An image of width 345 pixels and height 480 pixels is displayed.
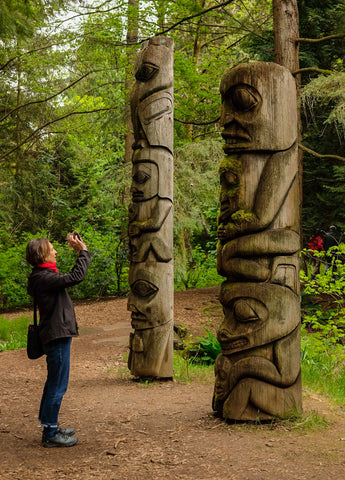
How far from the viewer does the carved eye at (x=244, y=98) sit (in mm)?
4434

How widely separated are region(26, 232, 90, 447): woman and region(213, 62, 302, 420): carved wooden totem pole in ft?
4.25

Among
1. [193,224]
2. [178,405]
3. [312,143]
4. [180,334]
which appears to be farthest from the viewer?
[312,143]

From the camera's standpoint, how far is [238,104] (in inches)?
178

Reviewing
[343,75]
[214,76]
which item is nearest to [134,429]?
[343,75]

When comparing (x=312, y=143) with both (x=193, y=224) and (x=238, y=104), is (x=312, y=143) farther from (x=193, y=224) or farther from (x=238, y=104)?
(x=238, y=104)

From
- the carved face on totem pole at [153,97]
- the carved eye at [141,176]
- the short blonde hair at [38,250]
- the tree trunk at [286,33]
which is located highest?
the tree trunk at [286,33]

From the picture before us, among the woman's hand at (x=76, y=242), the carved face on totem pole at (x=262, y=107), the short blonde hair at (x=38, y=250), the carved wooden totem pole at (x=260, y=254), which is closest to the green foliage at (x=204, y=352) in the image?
the carved wooden totem pole at (x=260, y=254)

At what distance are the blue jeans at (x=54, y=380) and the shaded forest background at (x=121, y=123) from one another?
8.70 meters

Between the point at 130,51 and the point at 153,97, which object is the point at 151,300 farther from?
the point at 130,51

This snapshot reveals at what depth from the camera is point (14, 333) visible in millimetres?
11055

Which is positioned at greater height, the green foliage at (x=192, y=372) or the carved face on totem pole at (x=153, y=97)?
the carved face on totem pole at (x=153, y=97)

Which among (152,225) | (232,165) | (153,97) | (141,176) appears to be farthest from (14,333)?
(232,165)

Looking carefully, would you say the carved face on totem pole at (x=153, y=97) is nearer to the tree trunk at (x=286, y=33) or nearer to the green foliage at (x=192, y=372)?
the green foliage at (x=192, y=372)

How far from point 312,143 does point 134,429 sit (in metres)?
12.2
